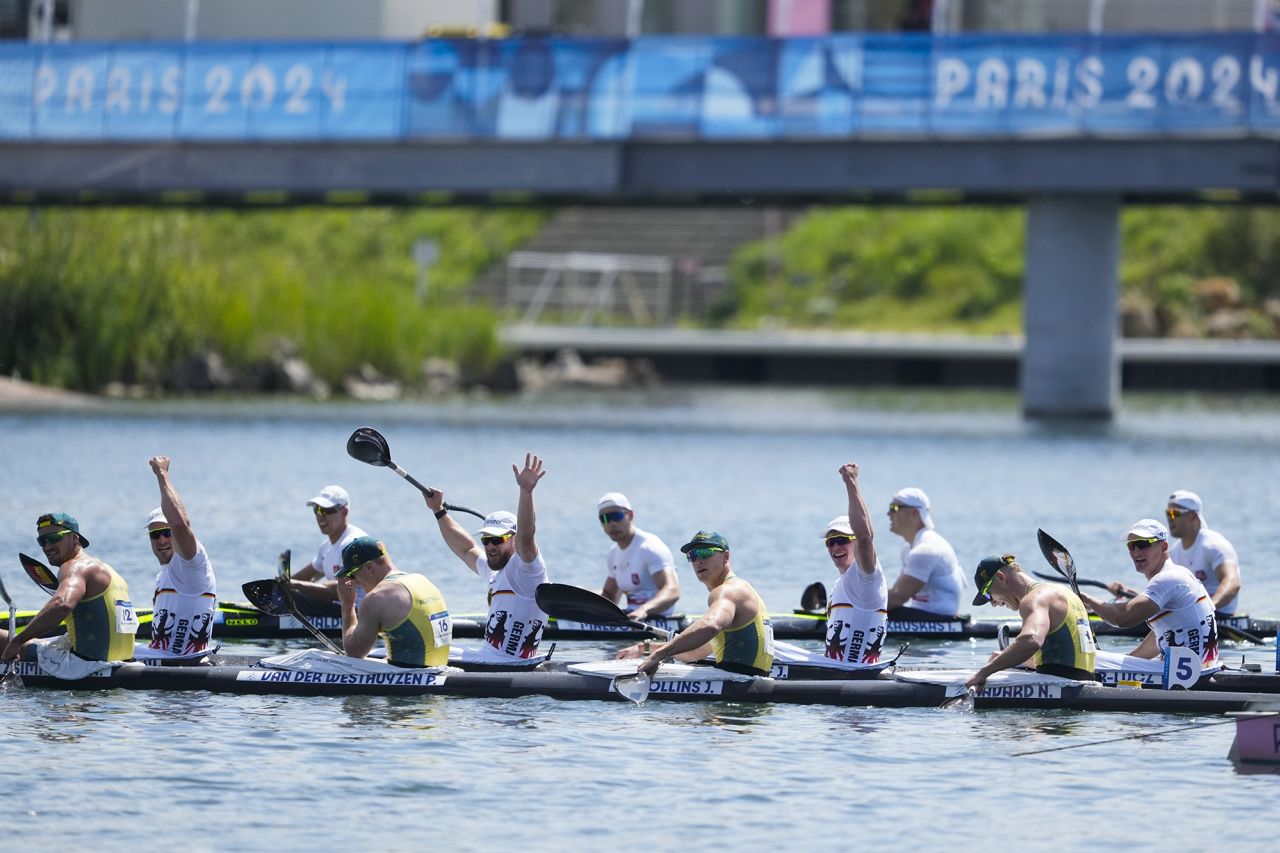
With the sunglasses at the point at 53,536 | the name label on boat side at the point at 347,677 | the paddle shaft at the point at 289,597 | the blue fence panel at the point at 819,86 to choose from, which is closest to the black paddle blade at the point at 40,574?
the sunglasses at the point at 53,536

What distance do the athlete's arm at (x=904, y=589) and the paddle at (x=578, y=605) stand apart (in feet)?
10.7

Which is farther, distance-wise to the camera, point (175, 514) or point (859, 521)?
point (175, 514)

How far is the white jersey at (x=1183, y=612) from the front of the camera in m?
17.2

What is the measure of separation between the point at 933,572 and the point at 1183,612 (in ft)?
13.4

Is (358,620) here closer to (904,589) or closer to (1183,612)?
(904,589)

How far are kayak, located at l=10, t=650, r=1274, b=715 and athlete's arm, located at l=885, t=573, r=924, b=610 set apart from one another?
356cm

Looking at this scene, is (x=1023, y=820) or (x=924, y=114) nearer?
(x=1023, y=820)

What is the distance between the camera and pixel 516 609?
58.2 feet

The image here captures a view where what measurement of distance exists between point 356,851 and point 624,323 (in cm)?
6040

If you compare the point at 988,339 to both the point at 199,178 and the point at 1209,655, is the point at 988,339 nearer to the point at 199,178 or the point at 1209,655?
the point at 199,178

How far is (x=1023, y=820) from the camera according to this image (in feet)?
45.8

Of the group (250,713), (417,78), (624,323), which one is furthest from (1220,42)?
(624,323)

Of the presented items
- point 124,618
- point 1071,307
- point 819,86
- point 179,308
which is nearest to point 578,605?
point 124,618

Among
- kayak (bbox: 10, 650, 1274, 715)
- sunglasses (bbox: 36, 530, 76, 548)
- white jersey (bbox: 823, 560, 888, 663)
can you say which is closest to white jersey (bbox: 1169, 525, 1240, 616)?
kayak (bbox: 10, 650, 1274, 715)
